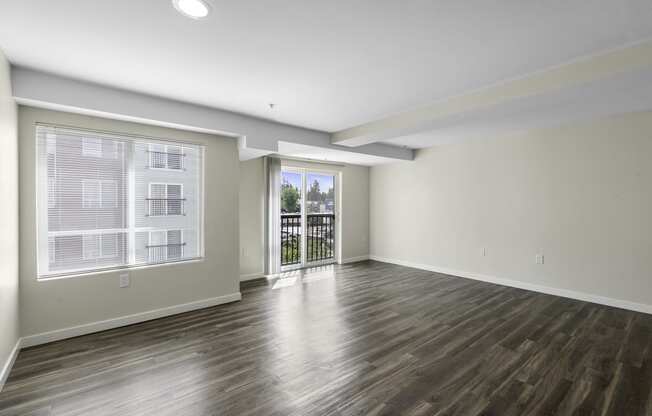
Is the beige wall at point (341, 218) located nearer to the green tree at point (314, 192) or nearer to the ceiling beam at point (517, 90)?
the green tree at point (314, 192)

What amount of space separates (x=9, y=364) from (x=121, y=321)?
0.87 meters

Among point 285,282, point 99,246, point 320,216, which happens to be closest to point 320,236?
point 320,216

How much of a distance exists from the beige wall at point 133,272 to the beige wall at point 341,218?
1.10 metres

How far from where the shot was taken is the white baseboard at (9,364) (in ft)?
6.82

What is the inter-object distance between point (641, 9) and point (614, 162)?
2.77 m

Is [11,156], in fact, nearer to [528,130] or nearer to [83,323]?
[83,323]

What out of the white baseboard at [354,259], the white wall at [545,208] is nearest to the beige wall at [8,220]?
the white baseboard at [354,259]

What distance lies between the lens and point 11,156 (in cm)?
235

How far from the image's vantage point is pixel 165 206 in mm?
3426

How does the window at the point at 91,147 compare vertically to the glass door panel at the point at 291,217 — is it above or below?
above

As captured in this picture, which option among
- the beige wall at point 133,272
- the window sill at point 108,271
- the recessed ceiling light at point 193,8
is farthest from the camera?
the window sill at point 108,271

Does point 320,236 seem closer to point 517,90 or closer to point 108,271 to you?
point 108,271

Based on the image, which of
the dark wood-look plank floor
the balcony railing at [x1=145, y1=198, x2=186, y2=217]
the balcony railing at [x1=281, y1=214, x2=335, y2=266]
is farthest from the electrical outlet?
the balcony railing at [x1=281, y1=214, x2=335, y2=266]

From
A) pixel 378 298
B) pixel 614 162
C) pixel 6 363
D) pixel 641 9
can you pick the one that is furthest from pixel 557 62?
pixel 6 363
